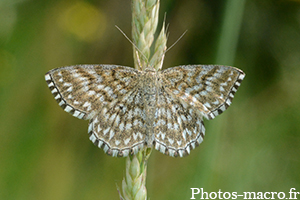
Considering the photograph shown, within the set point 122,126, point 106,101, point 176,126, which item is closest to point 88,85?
point 106,101

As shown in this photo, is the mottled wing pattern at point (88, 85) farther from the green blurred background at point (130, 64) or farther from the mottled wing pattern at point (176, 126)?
the green blurred background at point (130, 64)

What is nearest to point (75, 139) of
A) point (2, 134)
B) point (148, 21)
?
point (2, 134)

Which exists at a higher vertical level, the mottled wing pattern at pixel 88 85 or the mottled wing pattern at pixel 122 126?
the mottled wing pattern at pixel 88 85

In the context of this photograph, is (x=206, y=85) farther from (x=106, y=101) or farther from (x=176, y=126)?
(x=106, y=101)

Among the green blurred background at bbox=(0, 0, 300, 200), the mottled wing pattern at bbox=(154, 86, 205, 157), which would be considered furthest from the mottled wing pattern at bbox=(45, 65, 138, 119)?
the green blurred background at bbox=(0, 0, 300, 200)

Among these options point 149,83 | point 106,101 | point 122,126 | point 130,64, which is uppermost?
point 130,64

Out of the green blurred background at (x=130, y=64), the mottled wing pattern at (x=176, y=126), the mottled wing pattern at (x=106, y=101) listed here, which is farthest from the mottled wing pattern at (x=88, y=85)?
the green blurred background at (x=130, y=64)
